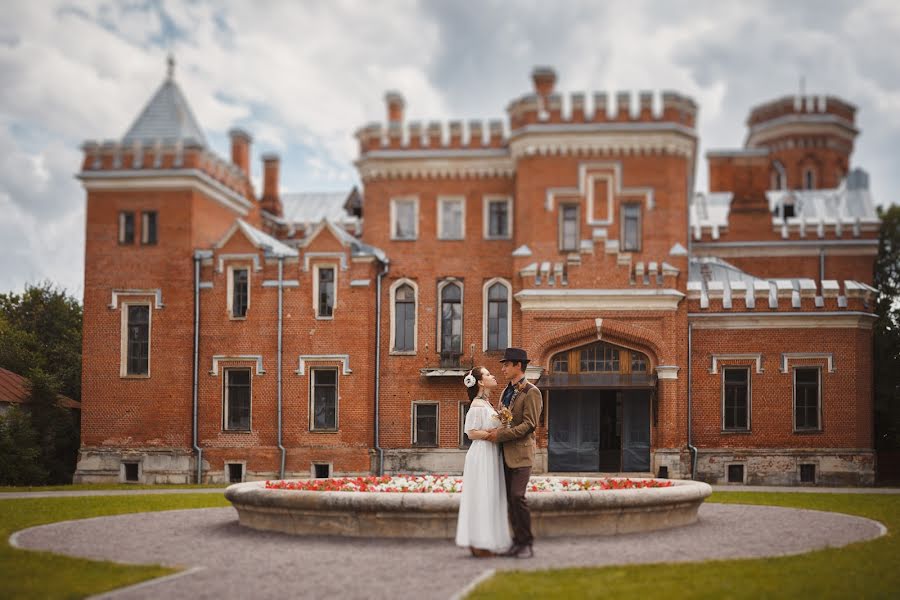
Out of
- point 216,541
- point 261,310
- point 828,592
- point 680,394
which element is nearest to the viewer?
point 828,592

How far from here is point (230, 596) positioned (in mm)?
9430

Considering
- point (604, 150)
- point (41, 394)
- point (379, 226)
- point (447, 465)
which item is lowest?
point (447, 465)

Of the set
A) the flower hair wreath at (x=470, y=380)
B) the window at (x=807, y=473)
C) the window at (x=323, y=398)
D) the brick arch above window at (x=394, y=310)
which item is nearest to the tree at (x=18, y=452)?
the window at (x=323, y=398)

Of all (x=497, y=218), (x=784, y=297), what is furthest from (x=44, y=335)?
(x=784, y=297)

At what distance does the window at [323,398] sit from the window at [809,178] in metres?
35.1

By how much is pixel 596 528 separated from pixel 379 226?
1981cm

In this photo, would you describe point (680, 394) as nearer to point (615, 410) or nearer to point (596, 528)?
point (615, 410)

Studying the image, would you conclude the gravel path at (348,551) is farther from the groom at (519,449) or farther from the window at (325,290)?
the window at (325,290)

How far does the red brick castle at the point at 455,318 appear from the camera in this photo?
28.4 meters

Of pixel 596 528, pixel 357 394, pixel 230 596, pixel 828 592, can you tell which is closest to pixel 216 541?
pixel 230 596

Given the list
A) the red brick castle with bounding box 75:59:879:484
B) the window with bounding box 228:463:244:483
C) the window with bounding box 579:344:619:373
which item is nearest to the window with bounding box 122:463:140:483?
the red brick castle with bounding box 75:59:879:484

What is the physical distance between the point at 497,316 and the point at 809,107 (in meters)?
33.0

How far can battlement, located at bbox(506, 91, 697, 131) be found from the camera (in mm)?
29719

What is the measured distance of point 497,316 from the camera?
30.9 meters
